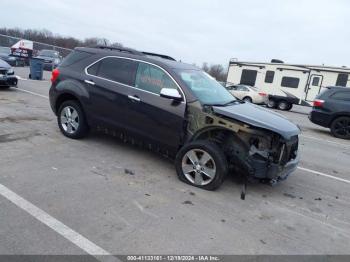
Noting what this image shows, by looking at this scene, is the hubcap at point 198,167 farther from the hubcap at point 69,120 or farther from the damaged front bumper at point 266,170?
the hubcap at point 69,120

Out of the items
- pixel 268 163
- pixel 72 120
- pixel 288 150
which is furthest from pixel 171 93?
pixel 72 120

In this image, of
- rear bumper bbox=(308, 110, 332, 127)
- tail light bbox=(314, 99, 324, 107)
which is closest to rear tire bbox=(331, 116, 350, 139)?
rear bumper bbox=(308, 110, 332, 127)

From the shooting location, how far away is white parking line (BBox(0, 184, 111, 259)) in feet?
10.8

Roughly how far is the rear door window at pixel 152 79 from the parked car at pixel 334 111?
333 inches

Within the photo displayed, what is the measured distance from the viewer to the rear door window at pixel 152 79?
551 centimetres

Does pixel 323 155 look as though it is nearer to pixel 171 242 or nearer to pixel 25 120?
pixel 171 242

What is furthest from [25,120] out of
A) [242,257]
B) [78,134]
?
[242,257]

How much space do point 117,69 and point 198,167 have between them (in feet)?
7.65

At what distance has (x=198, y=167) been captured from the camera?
506cm

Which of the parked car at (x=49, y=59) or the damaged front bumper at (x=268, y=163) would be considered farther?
the parked car at (x=49, y=59)

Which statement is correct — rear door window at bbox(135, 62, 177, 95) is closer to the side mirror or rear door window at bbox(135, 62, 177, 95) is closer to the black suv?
the black suv

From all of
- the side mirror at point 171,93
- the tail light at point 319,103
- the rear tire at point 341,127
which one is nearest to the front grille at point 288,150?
the side mirror at point 171,93

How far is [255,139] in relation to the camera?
4914 millimetres

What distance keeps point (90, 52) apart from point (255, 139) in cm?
361
